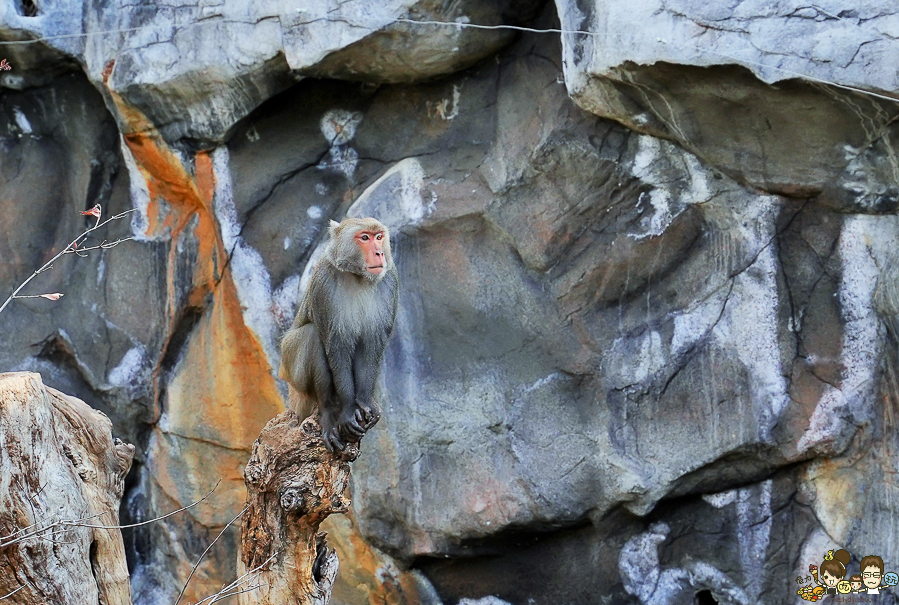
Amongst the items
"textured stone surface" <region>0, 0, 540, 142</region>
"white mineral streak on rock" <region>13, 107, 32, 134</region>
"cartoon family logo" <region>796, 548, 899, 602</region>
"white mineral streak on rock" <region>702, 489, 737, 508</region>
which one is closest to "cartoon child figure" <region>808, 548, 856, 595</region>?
"cartoon family logo" <region>796, 548, 899, 602</region>

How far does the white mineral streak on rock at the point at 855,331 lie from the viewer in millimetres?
6219

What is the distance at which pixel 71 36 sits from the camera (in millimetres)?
7715

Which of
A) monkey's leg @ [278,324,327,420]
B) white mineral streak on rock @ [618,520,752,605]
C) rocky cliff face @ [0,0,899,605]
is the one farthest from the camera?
Result: white mineral streak on rock @ [618,520,752,605]

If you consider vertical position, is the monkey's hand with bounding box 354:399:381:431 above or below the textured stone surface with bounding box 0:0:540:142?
below

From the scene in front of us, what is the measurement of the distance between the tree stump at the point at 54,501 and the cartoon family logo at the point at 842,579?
4387mm

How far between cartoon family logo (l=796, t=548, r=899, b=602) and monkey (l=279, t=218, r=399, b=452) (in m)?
3.26

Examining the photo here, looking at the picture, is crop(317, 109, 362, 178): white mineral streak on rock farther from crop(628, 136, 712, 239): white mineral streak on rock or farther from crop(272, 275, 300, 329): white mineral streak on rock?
crop(628, 136, 712, 239): white mineral streak on rock

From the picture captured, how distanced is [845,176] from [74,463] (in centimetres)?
464

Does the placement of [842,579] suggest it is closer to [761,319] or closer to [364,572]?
[761,319]

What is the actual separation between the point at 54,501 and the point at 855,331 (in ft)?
15.8

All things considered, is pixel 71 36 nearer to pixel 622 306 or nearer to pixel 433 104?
pixel 433 104

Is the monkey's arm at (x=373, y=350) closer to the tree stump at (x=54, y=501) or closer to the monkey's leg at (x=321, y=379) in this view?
the monkey's leg at (x=321, y=379)

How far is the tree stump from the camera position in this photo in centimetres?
383

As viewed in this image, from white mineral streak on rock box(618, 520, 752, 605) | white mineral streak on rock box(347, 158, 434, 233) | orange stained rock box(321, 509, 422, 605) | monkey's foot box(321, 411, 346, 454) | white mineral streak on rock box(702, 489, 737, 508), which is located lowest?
orange stained rock box(321, 509, 422, 605)
